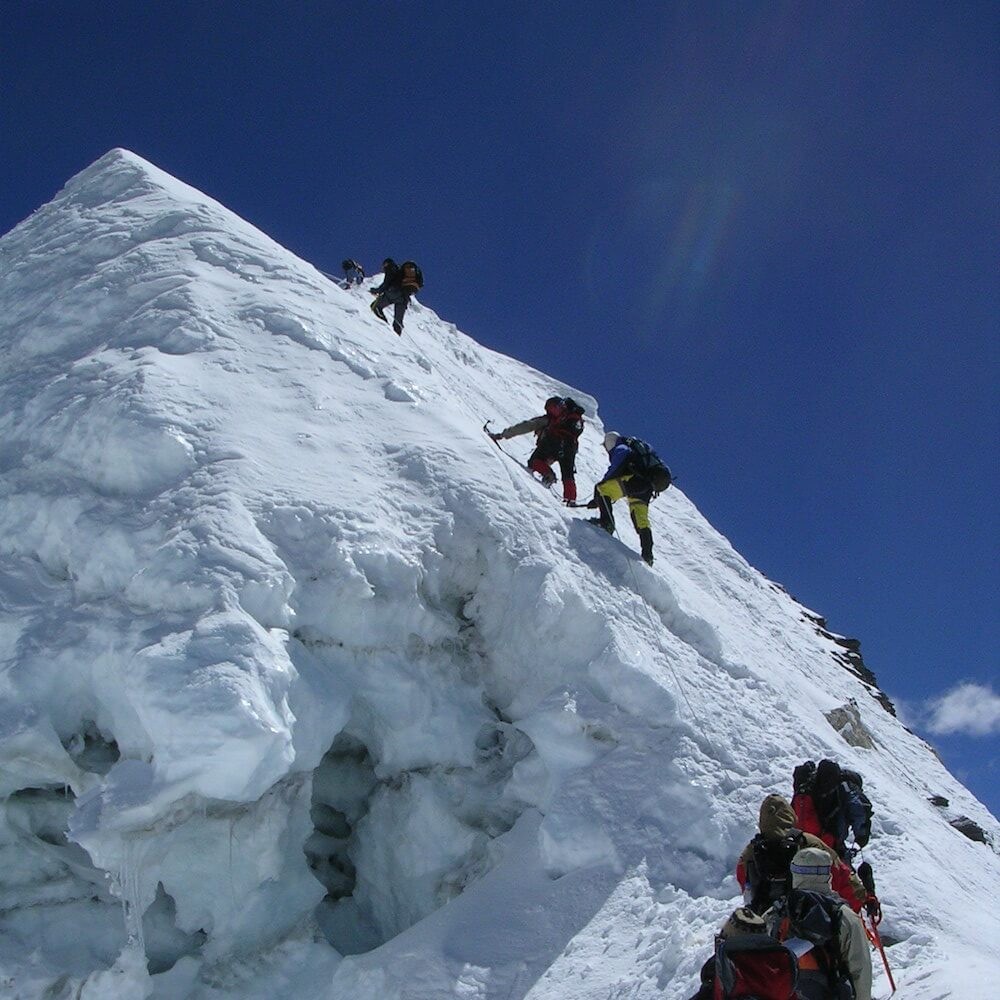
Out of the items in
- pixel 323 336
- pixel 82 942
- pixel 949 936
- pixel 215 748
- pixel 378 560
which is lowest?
pixel 82 942

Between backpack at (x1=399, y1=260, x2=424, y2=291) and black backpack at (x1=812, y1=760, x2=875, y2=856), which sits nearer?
black backpack at (x1=812, y1=760, x2=875, y2=856)

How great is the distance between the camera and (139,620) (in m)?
7.08

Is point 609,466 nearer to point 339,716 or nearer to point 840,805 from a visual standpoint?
point 339,716

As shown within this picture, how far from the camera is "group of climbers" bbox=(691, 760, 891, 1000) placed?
147 inches

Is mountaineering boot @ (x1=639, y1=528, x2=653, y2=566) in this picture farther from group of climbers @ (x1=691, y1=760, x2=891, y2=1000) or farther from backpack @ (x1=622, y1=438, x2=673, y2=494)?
group of climbers @ (x1=691, y1=760, x2=891, y2=1000)

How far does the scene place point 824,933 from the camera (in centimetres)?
416

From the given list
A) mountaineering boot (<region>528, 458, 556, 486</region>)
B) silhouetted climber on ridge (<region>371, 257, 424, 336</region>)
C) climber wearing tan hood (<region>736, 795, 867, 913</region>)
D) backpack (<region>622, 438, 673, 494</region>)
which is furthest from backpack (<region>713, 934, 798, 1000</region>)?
silhouetted climber on ridge (<region>371, 257, 424, 336</region>)

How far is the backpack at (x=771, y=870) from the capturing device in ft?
18.3

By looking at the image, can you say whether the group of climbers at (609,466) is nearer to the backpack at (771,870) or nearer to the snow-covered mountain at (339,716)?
A: the snow-covered mountain at (339,716)

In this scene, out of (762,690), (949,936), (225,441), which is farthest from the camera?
(762,690)

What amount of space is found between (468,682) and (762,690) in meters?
3.43

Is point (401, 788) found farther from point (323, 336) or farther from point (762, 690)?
point (323, 336)

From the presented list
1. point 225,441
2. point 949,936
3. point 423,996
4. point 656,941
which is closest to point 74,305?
point 225,441

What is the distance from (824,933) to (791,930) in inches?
6.2
